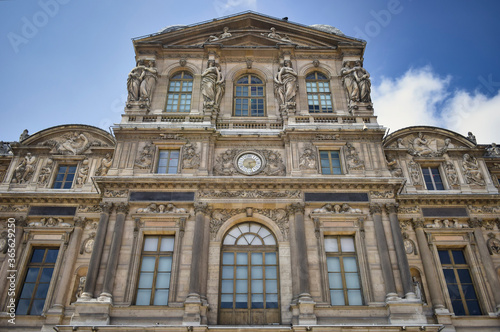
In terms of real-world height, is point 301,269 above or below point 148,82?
below

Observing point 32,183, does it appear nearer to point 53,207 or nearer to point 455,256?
point 53,207

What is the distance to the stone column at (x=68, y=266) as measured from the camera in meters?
19.2

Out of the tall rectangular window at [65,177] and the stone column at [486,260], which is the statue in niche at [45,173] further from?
the stone column at [486,260]

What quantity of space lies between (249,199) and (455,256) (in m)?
10.5

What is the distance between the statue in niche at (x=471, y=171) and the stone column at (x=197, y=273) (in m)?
14.3

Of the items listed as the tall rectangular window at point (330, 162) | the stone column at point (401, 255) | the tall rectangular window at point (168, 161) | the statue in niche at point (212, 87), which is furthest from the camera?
the statue in niche at point (212, 87)

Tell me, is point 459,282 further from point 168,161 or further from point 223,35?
point 223,35

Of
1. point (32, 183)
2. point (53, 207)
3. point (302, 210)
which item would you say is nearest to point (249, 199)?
point (302, 210)

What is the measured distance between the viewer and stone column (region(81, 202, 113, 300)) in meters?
17.8

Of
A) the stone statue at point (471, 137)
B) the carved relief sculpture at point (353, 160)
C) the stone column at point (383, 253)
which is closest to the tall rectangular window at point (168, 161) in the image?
the carved relief sculpture at point (353, 160)

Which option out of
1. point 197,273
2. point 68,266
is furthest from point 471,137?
point 68,266

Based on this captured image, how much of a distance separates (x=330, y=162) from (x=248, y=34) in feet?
34.6

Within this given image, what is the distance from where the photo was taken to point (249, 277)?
747 inches

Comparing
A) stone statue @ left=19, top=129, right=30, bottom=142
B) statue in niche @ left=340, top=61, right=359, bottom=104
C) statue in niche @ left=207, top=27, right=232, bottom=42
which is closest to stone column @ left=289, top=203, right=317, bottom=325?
statue in niche @ left=340, top=61, right=359, bottom=104
